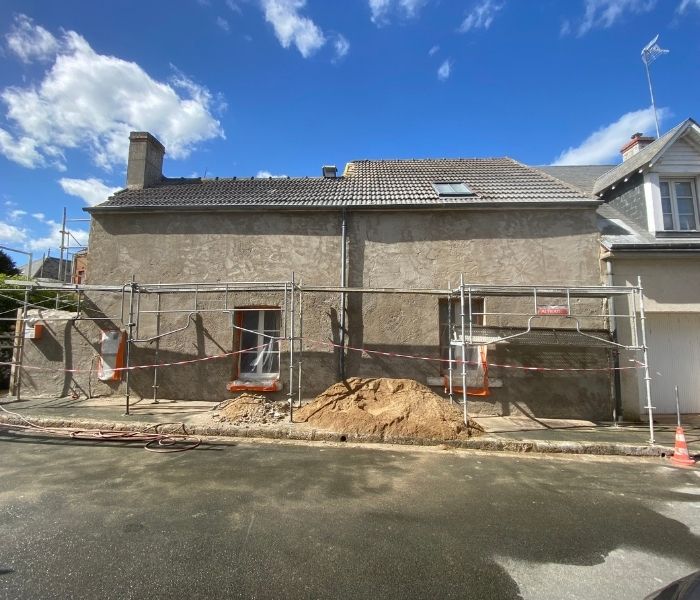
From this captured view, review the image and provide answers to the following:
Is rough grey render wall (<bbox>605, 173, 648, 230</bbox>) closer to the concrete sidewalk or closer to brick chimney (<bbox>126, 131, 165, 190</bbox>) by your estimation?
the concrete sidewalk

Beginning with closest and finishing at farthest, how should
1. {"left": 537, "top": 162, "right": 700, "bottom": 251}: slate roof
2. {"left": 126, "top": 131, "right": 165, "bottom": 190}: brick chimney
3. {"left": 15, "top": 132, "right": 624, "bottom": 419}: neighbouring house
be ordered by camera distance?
{"left": 537, "top": 162, "right": 700, "bottom": 251}: slate roof, {"left": 15, "top": 132, "right": 624, "bottom": 419}: neighbouring house, {"left": 126, "top": 131, "right": 165, "bottom": 190}: brick chimney

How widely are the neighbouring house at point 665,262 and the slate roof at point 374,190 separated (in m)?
1.52

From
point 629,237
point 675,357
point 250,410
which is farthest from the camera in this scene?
point 629,237

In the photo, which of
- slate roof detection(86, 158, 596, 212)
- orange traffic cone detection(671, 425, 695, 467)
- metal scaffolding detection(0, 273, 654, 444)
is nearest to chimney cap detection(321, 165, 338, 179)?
slate roof detection(86, 158, 596, 212)

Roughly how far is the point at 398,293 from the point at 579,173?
9.29m

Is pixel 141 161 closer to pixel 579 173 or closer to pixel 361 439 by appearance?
pixel 361 439

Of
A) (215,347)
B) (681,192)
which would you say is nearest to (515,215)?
(681,192)

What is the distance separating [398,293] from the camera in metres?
8.47

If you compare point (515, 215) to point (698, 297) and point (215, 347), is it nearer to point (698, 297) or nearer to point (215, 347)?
point (698, 297)

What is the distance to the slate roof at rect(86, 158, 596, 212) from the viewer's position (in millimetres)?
9102

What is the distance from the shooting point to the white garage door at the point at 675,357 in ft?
28.1

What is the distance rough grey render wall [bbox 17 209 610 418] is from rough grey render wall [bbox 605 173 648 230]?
1681 millimetres

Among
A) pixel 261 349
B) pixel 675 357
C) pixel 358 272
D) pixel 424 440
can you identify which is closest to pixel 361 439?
pixel 424 440

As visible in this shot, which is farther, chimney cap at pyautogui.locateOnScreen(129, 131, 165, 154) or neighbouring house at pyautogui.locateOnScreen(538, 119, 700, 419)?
chimney cap at pyautogui.locateOnScreen(129, 131, 165, 154)
